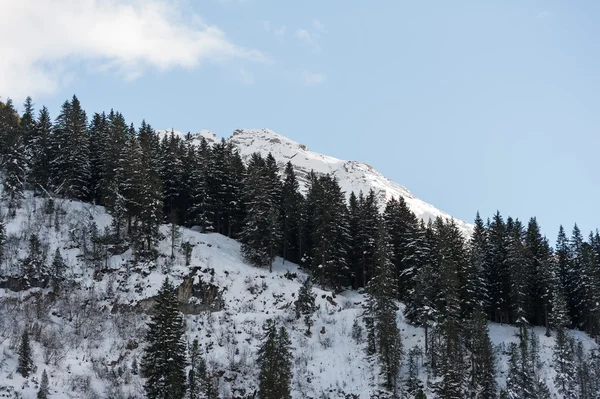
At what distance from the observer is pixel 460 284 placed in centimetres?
6106

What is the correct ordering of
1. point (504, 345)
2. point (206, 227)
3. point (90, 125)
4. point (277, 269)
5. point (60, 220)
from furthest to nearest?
1. point (90, 125)
2. point (206, 227)
3. point (277, 269)
4. point (60, 220)
5. point (504, 345)

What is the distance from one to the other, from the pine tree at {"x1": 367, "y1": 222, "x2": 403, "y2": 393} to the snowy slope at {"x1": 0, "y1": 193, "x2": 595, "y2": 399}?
182 cm

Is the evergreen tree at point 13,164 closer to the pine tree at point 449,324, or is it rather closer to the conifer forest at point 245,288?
the conifer forest at point 245,288

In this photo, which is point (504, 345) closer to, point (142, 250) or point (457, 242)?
point (457, 242)

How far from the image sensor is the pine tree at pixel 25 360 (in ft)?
136

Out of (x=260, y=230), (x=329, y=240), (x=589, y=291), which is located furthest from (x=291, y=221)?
(x=589, y=291)

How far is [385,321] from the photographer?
170ft

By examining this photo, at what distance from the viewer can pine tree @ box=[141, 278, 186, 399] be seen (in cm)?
3819

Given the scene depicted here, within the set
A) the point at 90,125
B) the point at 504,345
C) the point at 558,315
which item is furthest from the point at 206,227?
the point at 558,315

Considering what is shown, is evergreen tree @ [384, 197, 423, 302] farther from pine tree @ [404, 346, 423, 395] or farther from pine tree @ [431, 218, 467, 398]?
pine tree @ [404, 346, 423, 395]

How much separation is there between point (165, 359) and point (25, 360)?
1202 centimetres

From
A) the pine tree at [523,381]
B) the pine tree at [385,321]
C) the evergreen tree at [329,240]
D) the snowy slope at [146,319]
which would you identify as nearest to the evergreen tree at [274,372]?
the snowy slope at [146,319]

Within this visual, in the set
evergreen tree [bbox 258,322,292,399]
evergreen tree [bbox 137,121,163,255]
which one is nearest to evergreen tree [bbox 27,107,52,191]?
evergreen tree [bbox 137,121,163,255]

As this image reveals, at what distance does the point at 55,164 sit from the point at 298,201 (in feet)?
109
